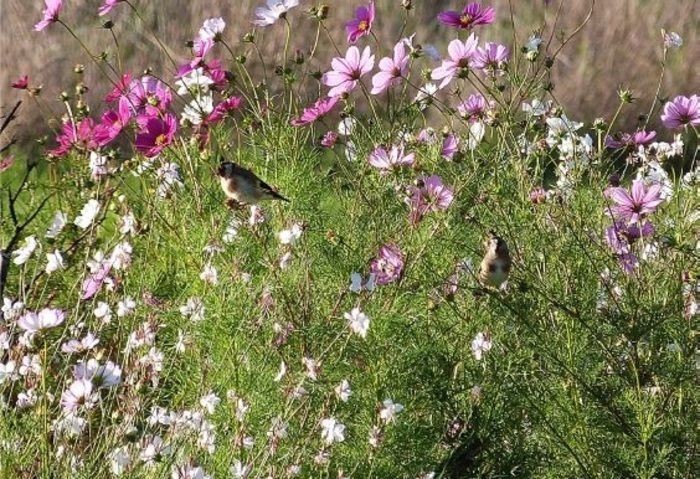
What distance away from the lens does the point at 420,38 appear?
6199 mm

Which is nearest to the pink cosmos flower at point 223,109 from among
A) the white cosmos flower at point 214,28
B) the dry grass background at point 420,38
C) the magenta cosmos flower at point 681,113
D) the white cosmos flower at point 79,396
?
the white cosmos flower at point 214,28

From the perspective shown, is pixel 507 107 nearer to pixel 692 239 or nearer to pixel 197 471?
pixel 692 239

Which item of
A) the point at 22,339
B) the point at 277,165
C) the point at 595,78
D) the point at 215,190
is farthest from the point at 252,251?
the point at 595,78

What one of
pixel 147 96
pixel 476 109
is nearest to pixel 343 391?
pixel 476 109

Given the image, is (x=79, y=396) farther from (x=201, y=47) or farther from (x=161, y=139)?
(x=201, y=47)

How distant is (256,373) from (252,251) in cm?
53

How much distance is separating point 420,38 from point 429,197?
3.59 metres

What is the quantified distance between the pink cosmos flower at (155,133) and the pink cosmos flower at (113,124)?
0.56 ft

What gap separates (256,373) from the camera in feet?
8.29

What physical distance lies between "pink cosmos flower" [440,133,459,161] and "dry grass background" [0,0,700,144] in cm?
313

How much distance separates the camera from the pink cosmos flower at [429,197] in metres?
2.65

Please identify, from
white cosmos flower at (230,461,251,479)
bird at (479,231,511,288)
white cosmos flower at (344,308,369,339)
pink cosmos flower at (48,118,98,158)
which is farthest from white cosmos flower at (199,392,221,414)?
pink cosmos flower at (48,118,98,158)

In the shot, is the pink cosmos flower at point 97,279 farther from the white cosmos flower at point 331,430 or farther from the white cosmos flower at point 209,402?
the white cosmos flower at point 331,430

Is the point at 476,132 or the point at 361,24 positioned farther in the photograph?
the point at 361,24
